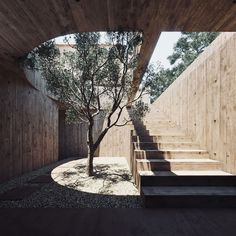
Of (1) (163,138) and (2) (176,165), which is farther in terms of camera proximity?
(1) (163,138)

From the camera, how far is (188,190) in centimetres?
353

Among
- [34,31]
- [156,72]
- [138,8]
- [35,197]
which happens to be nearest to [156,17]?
[138,8]

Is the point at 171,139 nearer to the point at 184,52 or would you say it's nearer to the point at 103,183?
the point at 103,183

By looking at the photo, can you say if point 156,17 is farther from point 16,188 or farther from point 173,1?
point 16,188

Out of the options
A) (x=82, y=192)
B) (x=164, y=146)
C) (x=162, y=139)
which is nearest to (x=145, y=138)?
(x=162, y=139)

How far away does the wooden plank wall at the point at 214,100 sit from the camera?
12.6 feet

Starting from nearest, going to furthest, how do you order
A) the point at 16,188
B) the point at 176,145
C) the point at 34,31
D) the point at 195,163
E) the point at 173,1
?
the point at 173,1
the point at 34,31
the point at 195,163
the point at 16,188
the point at 176,145

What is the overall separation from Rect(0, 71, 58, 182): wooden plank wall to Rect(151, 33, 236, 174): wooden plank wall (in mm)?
4464

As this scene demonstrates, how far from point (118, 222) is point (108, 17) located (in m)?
2.68

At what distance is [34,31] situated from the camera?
132 inches

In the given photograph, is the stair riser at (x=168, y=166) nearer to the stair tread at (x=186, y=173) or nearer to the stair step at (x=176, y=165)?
the stair step at (x=176, y=165)

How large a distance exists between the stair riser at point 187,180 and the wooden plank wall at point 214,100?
242 mm

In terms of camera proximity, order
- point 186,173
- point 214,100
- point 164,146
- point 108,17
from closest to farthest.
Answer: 1. point 108,17
2. point 186,173
3. point 214,100
4. point 164,146

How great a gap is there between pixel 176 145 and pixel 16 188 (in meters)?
3.55
